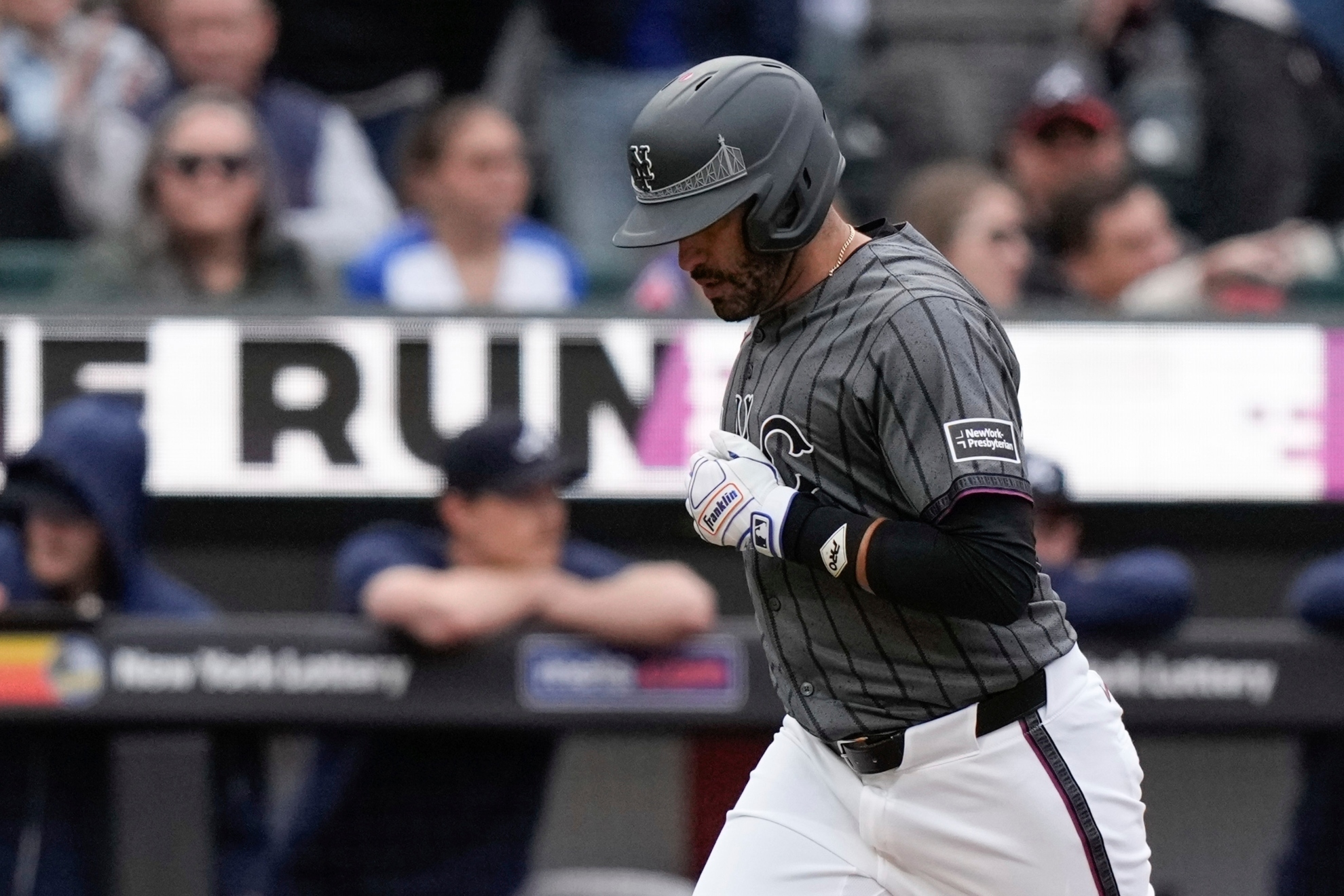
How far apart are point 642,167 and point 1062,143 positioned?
3.62 meters

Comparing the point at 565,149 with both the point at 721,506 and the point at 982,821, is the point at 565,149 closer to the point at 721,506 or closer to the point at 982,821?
the point at 721,506

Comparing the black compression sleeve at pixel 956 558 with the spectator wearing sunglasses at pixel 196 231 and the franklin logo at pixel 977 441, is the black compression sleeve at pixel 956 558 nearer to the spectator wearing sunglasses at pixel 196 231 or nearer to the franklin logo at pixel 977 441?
the franklin logo at pixel 977 441

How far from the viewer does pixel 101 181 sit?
18.6 ft

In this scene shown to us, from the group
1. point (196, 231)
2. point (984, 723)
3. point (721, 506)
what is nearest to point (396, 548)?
point (196, 231)

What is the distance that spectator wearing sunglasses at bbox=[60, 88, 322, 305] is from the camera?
5188 mm

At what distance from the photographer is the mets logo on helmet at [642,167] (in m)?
2.61

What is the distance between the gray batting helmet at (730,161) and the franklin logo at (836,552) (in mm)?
372

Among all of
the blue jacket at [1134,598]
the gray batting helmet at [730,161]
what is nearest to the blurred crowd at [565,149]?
the blue jacket at [1134,598]

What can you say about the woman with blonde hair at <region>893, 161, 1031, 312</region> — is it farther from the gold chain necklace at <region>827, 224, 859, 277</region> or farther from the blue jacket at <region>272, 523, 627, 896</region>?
the gold chain necklace at <region>827, 224, 859, 277</region>

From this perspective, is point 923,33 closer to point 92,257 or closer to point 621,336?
point 621,336

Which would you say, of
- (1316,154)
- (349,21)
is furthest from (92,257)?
(1316,154)

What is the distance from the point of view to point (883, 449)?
2.56 meters

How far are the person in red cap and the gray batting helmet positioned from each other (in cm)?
338

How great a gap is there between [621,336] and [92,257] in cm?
138
